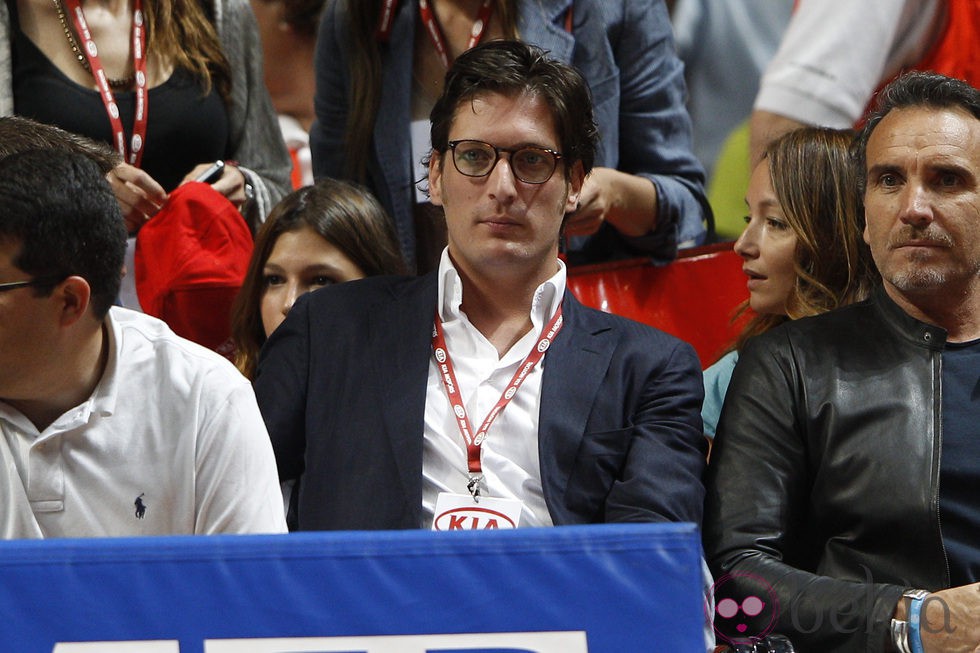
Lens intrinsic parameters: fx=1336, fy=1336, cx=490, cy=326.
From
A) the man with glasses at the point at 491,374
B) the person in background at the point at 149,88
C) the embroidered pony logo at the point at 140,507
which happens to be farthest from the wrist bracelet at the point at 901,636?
the person in background at the point at 149,88

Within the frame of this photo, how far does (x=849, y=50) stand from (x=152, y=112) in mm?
2214

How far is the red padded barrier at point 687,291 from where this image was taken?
3662mm

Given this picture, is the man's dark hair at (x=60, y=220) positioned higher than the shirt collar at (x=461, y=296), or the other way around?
the man's dark hair at (x=60, y=220)

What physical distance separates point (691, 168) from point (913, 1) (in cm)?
111

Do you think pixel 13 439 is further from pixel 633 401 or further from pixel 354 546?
A: pixel 633 401

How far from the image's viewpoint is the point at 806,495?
8.81 ft

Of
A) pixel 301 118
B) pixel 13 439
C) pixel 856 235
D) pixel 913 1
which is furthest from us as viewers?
pixel 301 118

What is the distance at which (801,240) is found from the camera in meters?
3.23

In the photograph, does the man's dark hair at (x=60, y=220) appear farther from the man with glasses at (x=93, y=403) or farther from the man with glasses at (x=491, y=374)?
the man with glasses at (x=491, y=374)

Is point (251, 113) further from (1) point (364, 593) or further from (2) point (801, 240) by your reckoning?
(1) point (364, 593)

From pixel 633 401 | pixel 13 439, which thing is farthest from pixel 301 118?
pixel 13 439

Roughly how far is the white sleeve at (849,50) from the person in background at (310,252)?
160cm

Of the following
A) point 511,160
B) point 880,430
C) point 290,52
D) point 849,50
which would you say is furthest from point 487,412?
point 290,52

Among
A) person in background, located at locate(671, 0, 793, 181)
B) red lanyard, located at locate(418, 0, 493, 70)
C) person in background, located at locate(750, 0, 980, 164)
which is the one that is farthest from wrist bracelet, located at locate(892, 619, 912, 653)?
person in background, located at locate(671, 0, 793, 181)
